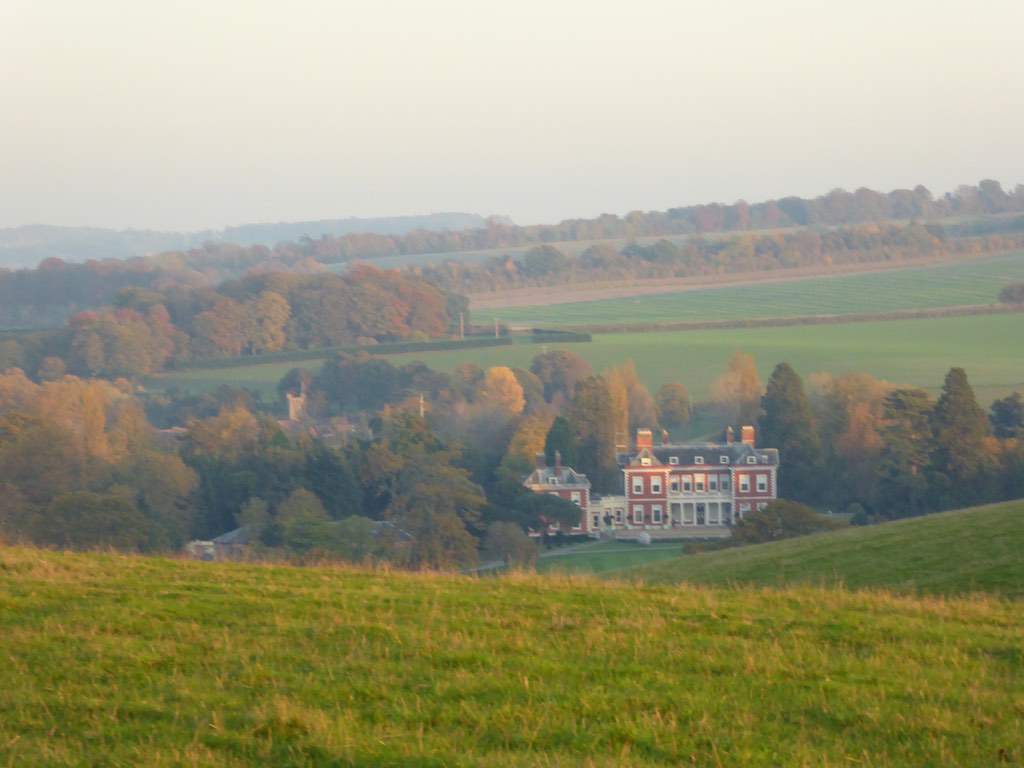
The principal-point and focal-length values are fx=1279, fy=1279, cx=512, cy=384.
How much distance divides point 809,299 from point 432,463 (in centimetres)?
5393

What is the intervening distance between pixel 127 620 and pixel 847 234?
104622 millimetres

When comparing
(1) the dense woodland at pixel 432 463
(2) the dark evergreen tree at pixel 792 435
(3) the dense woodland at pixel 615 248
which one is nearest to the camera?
(1) the dense woodland at pixel 432 463

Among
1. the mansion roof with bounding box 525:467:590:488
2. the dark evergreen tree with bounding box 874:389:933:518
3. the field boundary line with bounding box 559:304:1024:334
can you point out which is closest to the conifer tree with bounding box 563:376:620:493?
the mansion roof with bounding box 525:467:590:488

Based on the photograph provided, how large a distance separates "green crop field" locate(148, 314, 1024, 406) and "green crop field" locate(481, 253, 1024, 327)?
6.38 metres

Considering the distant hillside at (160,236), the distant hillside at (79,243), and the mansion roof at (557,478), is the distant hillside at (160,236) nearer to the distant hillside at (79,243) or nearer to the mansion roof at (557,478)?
the distant hillside at (79,243)

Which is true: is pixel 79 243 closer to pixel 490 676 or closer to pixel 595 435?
pixel 595 435

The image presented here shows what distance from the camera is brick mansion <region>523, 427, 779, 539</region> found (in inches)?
1663

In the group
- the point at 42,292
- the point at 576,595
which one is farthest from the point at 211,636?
the point at 42,292

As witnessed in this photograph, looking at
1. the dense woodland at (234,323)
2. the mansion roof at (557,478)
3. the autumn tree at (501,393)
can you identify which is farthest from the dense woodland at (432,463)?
the dense woodland at (234,323)

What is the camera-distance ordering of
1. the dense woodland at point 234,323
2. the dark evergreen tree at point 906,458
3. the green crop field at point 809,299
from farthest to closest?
1. the green crop field at point 809,299
2. the dense woodland at point 234,323
3. the dark evergreen tree at point 906,458

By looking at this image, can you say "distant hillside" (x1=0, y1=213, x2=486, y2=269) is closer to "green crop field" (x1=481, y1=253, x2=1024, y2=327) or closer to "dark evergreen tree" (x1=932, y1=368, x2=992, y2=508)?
"green crop field" (x1=481, y1=253, x2=1024, y2=327)

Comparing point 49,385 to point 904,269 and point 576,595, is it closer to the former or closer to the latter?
point 576,595

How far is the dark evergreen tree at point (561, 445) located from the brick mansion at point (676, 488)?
1.45 m

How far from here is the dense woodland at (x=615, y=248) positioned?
3743 inches
